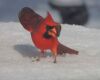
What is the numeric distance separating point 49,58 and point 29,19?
0.69 feet

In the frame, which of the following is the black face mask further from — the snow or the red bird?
the snow

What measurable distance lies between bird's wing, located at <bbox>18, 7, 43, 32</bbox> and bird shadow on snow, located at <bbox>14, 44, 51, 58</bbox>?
142 mm

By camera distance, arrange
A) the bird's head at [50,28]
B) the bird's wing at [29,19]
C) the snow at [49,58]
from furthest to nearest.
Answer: the bird's wing at [29,19], the bird's head at [50,28], the snow at [49,58]

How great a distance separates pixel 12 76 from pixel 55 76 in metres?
0.18

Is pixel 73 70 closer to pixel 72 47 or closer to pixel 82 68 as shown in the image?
pixel 82 68

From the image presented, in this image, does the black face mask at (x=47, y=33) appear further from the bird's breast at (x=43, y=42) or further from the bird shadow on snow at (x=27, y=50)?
the bird shadow on snow at (x=27, y=50)

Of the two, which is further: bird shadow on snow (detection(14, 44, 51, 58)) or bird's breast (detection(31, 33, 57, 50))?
bird shadow on snow (detection(14, 44, 51, 58))

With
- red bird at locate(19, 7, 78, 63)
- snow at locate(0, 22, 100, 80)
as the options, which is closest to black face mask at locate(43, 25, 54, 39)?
red bird at locate(19, 7, 78, 63)

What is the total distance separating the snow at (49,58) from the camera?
82.0 inches

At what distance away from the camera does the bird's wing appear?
2.36m

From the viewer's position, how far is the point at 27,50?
99.0 inches

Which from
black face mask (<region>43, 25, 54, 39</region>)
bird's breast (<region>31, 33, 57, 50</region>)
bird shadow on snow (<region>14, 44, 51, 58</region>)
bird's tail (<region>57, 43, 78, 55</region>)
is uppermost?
black face mask (<region>43, 25, 54, 39</region>)

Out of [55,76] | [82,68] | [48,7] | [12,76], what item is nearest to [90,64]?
[82,68]

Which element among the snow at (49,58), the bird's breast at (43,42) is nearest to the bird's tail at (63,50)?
the snow at (49,58)
